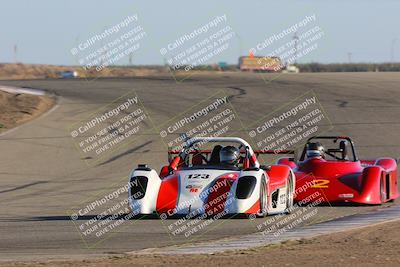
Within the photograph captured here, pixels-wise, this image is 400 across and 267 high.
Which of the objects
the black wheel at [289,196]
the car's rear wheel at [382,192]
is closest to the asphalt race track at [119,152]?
the black wheel at [289,196]

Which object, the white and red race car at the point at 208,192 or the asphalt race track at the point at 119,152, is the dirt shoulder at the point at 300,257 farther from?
the white and red race car at the point at 208,192

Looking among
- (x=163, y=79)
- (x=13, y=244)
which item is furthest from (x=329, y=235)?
(x=163, y=79)

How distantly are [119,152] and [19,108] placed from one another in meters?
10.1

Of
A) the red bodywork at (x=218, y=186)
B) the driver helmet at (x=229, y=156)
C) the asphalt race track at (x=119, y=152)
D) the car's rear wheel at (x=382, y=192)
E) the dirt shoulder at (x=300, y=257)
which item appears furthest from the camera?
the car's rear wheel at (x=382, y=192)

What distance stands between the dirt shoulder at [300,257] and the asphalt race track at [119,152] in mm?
1029

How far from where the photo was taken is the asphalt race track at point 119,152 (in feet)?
42.5

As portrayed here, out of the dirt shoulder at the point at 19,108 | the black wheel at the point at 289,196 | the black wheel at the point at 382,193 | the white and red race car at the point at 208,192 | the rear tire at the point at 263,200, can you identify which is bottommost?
the black wheel at the point at 382,193

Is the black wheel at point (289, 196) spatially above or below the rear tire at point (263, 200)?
below

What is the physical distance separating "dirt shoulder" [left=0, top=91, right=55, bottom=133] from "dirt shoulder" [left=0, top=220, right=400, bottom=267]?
19.9 metres

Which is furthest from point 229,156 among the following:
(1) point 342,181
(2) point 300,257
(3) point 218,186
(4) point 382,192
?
(2) point 300,257

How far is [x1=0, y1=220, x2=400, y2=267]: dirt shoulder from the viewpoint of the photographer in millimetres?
10125

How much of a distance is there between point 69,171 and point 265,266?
46.7 ft

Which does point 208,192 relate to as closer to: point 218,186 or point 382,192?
point 218,186

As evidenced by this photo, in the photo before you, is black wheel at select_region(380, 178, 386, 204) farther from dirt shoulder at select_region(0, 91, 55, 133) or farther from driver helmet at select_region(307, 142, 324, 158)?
dirt shoulder at select_region(0, 91, 55, 133)
